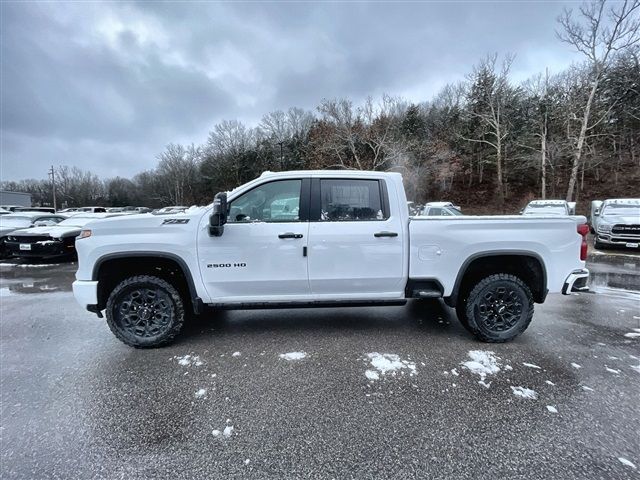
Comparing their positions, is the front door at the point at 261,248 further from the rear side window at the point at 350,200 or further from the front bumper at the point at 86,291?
the front bumper at the point at 86,291

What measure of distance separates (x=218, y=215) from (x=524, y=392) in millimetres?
3373

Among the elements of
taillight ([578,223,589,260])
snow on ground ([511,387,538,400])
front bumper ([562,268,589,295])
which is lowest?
snow on ground ([511,387,538,400])

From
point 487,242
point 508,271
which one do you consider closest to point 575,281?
point 508,271

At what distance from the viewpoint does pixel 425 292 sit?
3.97m

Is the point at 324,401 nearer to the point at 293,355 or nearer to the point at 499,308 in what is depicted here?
the point at 293,355

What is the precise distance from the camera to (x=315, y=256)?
12.5ft

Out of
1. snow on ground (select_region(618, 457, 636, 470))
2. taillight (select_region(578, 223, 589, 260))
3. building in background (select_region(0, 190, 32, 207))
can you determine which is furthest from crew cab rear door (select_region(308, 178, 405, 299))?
building in background (select_region(0, 190, 32, 207))

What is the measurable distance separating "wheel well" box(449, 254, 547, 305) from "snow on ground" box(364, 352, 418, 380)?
1015mm

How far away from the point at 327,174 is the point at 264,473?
2992 mm

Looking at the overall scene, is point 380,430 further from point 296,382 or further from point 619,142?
point 619,142

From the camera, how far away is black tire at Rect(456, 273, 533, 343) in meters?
3.96

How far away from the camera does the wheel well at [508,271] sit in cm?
399

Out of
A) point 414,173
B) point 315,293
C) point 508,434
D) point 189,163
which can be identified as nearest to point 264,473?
point 508,434

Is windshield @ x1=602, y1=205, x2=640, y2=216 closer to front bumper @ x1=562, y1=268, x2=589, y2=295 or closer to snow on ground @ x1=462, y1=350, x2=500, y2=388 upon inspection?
front bumper @ x1=562, y1=268, x2=589, y2=295
